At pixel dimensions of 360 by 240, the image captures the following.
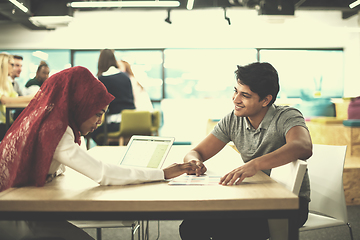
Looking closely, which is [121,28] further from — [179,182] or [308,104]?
[179,182]

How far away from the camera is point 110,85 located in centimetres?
378

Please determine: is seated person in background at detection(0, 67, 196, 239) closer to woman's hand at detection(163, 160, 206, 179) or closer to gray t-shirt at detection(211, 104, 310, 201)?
woman's hand at detection(163, 160, 206, 179)

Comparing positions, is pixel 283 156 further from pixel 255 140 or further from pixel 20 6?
pixel 20 6

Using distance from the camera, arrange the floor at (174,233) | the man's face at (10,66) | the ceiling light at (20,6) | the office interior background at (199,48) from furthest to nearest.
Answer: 1. the office interior background at (199,48)
2. the ceiling light at (20,6)
3. the man's face at (10,66)
4. the floor at (174,233)

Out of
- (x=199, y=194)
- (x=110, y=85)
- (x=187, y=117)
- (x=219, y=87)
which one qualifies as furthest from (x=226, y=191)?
(x=219, y=87)

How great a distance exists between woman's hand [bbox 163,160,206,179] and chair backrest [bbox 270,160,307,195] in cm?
34

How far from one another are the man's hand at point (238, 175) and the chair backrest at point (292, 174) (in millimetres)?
144

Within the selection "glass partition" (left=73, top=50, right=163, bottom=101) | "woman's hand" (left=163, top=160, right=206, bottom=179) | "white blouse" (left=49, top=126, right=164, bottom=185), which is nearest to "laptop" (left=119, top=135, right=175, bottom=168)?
"woman's hand" (left=163, top=160, right=206, bottom=179)

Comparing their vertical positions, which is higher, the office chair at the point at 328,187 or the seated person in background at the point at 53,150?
the seated person in background at the point at 53,150

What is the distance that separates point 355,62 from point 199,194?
297 inches

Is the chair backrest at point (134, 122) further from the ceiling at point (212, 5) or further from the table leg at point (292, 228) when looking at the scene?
the table leg at point (292, 228)

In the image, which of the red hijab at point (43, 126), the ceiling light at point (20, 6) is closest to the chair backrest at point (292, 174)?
the red hijab at point (43, 126)

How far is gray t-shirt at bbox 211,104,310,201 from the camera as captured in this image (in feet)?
4.59

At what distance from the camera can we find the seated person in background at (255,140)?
1.24 metres
